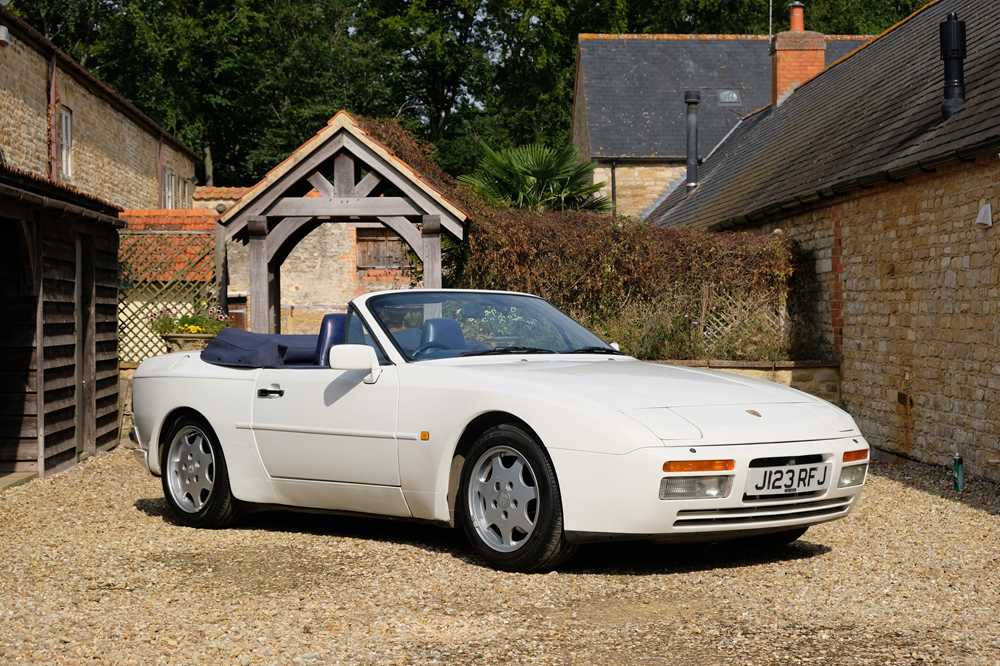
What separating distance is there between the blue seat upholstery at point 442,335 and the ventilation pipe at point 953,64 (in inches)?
314

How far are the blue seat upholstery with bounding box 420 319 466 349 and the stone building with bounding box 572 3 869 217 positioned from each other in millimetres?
21917

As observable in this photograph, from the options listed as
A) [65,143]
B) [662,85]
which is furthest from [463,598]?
[662,85]

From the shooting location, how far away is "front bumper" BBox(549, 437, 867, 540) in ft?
18.7

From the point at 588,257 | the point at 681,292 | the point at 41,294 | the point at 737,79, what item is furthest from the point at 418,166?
the point at 737,79

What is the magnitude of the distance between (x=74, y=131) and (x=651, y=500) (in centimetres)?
2359

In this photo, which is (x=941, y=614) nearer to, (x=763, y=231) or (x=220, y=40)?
(x=763, y=231)

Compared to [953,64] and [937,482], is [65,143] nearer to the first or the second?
[953,64]

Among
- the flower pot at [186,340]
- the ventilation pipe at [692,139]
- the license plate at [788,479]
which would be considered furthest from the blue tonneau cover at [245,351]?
the ventilation pipe at [692,139]

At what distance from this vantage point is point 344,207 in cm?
1420

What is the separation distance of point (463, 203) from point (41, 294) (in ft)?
20.4

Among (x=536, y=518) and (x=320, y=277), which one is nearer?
(x=536, y=518)

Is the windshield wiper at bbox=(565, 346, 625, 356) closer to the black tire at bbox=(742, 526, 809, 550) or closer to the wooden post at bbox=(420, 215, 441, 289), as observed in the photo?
the black tire at bbox=(742, 526, 809, 550)

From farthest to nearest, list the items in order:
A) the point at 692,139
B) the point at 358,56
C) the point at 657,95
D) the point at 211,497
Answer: the point at 358,56
the point at 657,95
the point at 692,139
the point at 211,497

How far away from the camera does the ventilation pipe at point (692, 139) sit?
2870 centimetres
